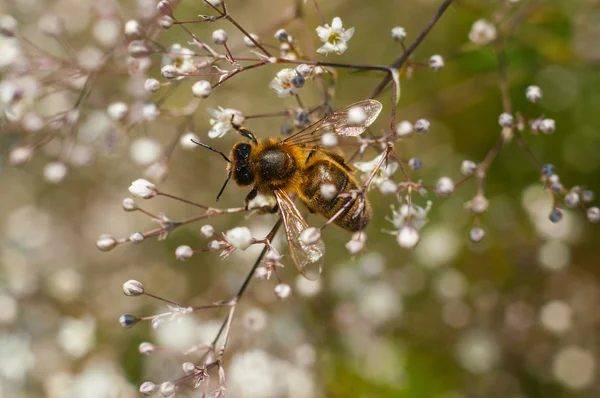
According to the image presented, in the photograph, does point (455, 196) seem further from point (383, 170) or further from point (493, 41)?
point (383, 170)

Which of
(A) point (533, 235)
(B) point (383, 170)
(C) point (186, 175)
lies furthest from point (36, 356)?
(A) point (533, 235)

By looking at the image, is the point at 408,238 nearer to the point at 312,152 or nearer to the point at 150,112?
the point at 312,152

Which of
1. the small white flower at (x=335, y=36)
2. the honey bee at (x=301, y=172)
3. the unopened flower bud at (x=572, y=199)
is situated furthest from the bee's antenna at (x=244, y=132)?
the unopened flower bud at (x=572, y=199)

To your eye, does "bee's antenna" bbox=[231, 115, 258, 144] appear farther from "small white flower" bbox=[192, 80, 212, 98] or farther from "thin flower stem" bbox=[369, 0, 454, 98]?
"thin flower stem" bbox=[369, 0, 454, 98]

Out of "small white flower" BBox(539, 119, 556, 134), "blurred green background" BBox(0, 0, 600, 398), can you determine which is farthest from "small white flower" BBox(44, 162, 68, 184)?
"small white flower" BBox(539, 119, 556, 134)

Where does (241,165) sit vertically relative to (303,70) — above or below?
below

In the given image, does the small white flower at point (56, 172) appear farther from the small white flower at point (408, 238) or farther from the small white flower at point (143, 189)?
the small white flower at point (408, 238)

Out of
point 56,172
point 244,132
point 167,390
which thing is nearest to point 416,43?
point 244,132
